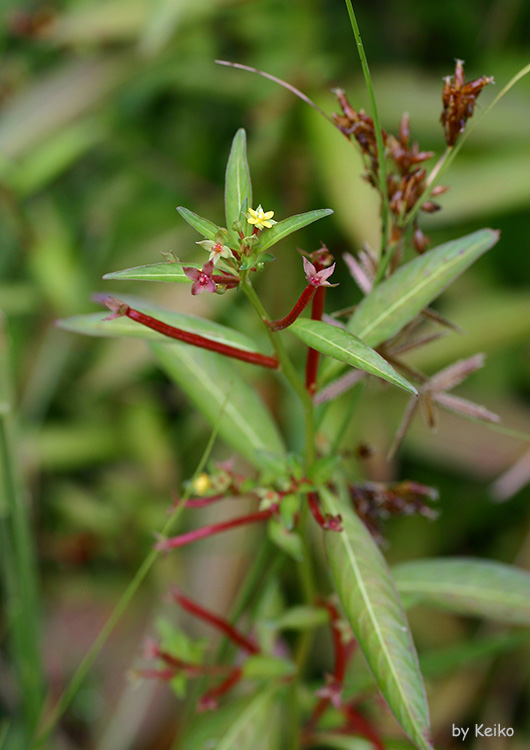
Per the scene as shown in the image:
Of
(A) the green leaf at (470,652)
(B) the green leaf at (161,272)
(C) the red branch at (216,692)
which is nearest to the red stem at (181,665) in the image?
(C) the red branch at (216,692)

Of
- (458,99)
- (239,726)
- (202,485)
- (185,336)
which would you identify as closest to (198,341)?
(185,336)

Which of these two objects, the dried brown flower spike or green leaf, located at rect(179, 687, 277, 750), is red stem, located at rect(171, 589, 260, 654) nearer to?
green leaf, located at rect(179, 687, 277, 750)

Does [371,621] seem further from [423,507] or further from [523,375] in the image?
[523,375]

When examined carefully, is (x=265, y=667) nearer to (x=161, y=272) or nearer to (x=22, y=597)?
(x=22, y=597)

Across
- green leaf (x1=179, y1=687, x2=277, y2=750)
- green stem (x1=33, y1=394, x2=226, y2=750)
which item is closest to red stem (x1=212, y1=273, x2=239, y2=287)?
green stem (x1=33, y1=394, x2=226, y2=750)

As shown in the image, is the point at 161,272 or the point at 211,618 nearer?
the point at 161,272

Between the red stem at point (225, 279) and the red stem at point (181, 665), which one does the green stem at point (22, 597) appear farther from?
the red stem at point (225, 279)
